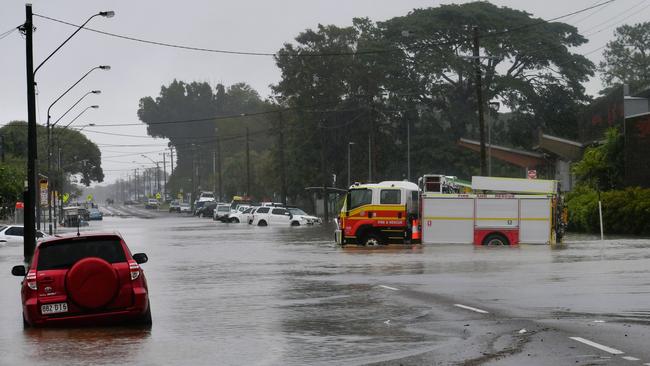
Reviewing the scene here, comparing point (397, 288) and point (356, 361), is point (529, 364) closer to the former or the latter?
point (356, 361)

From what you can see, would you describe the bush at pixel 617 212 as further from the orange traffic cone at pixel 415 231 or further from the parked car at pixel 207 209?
the parked car at pixel 207 209

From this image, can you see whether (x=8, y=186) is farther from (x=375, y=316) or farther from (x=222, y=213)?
(x=375, y=316)

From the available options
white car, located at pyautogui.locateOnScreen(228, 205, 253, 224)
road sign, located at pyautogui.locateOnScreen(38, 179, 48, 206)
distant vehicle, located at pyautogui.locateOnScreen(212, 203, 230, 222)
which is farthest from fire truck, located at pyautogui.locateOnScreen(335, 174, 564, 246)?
distant vehicle, located at pyautogui.locateOnScreen(212, 203, 230, 222)

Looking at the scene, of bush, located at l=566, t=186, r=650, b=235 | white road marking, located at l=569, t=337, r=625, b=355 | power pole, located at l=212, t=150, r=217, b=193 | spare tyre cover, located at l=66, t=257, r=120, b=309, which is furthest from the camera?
power pole, located at l=212, t=150, r=217, b=193

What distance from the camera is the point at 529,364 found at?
Answer: 11414 mm

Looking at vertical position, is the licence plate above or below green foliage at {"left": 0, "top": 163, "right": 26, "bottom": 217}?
below

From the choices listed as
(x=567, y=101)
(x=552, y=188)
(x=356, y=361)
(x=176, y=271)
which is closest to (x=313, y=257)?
(x=176, y=271)

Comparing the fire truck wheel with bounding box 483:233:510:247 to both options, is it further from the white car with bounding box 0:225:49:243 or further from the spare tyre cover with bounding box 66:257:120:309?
the white car with bounding box 0:225:49:243

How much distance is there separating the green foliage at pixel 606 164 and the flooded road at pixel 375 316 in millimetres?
27975

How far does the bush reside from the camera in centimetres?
4916

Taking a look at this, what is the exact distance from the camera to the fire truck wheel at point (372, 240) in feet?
132

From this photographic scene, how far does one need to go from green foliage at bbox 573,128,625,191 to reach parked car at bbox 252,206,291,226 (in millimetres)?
25470

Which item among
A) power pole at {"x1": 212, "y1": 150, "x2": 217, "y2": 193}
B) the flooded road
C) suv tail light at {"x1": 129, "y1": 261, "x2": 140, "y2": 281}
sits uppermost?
power pole at {"x1": 212, "y1": 150, "x2": 217, "y2": 193}

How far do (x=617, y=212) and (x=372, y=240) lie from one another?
1586 cm
